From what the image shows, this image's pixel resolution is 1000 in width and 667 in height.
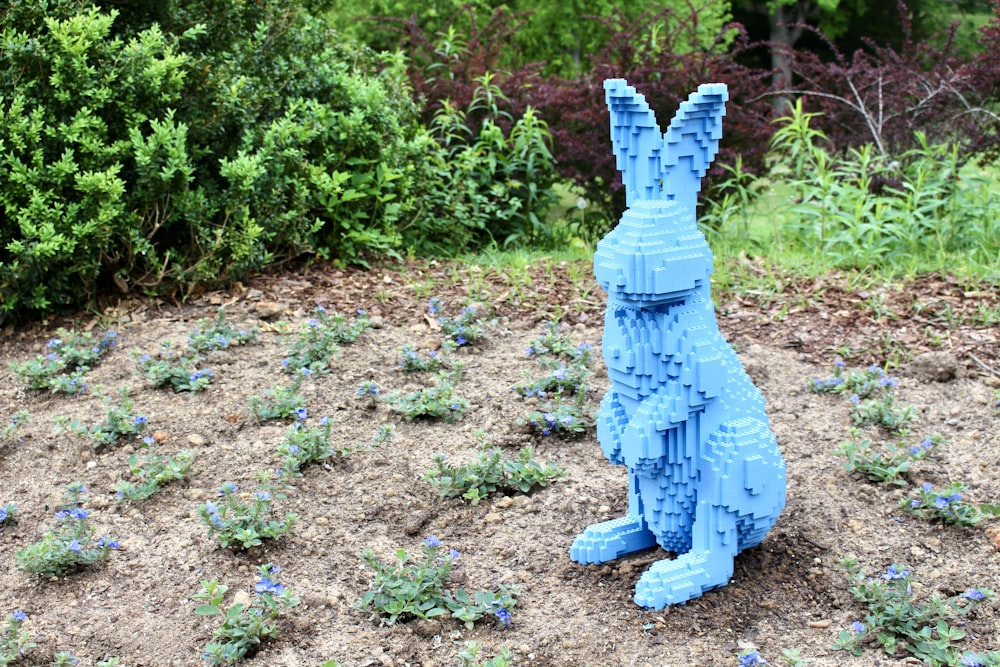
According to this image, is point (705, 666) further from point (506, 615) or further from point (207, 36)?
point (207, 36)

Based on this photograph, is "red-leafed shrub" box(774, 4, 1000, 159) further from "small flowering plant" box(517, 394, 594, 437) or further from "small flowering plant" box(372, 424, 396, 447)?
"small flowering plant" box(372, 424, 396, 447)

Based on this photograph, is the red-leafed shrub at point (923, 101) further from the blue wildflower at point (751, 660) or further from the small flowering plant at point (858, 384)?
the blue wildflower at point (751, 660)

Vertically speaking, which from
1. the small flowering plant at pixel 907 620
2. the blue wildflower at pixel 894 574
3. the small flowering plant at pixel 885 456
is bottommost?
the small flowering plant at pixel 907 620

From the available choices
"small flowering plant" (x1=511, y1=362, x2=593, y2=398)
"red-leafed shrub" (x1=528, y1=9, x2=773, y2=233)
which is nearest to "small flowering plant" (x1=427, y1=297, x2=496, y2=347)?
"small flowering plant" (x1=511, y1=362, x2=593, y2=398)

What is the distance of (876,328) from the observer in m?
4.84

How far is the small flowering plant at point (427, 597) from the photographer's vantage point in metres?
2.85

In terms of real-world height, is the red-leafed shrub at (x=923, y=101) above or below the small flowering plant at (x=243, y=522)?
above

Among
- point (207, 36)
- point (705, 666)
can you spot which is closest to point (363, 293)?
point (207, 36)

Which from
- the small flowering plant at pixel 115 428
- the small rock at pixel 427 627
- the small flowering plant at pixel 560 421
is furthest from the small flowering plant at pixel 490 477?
the small flowering plant at pixel 115 428

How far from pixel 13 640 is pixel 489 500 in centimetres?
152

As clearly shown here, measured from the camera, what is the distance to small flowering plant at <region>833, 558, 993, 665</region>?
2.61 metres

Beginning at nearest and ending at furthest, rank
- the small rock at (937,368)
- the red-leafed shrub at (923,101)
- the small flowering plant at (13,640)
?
the small flowering plant at (13,640), the small rock at (937,368), the red-leafed shrub at (923,101)

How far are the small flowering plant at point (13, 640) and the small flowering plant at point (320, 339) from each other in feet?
5.82

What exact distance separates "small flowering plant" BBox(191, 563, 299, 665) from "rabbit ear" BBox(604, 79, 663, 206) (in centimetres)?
148
